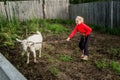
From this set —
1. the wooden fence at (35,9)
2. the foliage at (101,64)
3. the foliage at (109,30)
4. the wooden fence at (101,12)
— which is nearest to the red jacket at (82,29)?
the foliage at (101,64)

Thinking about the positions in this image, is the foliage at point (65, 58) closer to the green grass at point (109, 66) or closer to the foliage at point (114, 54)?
the green grass at point (109, 66)

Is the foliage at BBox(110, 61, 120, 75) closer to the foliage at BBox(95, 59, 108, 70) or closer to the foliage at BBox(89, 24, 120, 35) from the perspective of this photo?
the foliage at BBox(95, 59, 108, 70)

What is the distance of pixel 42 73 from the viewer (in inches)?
216

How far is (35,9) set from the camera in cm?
1802

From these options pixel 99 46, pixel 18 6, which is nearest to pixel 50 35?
pixel 99 46

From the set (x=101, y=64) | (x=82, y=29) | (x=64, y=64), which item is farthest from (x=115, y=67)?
(x=82, y=29)

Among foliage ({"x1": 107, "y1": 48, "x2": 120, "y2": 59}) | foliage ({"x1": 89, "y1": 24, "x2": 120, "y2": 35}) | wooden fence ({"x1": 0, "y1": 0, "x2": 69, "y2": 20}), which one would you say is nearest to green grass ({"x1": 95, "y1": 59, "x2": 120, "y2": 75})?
foliage ({"x1": 107, "y1": 48, "x2": 120, "y2": 59})

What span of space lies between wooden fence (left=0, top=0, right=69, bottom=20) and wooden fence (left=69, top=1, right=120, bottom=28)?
136 centimetres

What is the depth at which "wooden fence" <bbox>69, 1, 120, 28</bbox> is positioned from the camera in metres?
13.1

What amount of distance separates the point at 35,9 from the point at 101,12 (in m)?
5.35

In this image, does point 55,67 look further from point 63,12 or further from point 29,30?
point 63,12

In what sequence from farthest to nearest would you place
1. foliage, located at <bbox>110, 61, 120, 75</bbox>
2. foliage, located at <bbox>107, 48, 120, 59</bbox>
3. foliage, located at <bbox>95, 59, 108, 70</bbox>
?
foliage, located at <bbox>107, 48, 120, 59</bbox>
foliage, located at <bbox>95, 59, 108, 70</bbox>
foliage, located at <bbox>110, 61, 120, 75</bbox>

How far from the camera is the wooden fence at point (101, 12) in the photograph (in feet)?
42.8

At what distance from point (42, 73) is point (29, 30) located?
6408mm
